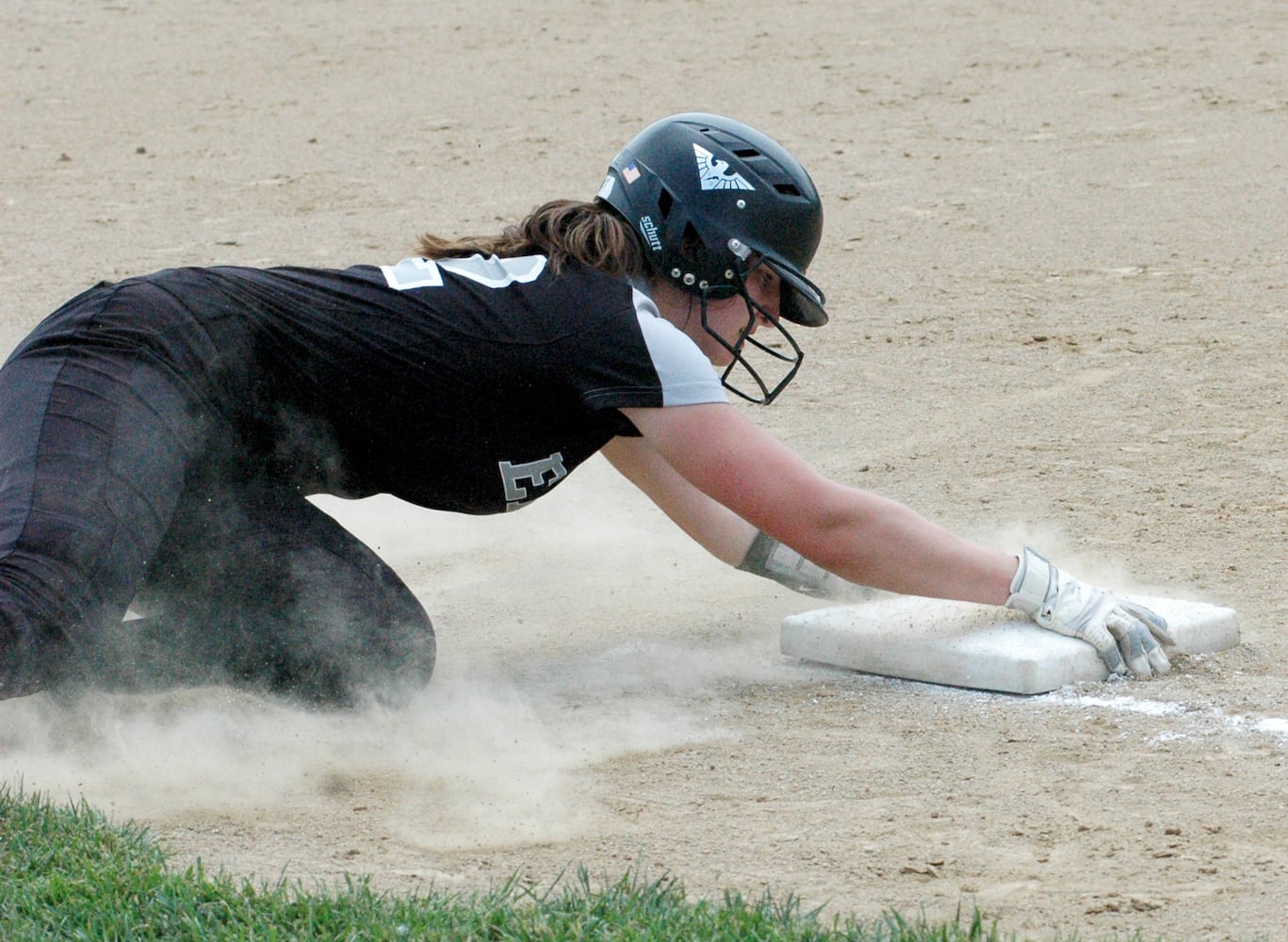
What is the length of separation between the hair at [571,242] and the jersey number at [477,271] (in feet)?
0.12

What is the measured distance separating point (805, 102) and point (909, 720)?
7309 mm

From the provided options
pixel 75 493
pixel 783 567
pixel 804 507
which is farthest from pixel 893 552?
pixel 75 493

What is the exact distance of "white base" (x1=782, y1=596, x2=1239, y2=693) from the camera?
3.66m

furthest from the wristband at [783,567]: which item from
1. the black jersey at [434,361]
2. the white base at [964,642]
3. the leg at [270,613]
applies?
the leg at [270,613]

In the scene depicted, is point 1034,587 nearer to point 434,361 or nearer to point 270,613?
point 434,361

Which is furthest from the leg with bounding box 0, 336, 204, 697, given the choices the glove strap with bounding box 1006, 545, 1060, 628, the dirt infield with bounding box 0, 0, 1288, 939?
the glove strap with bounding box 1006, 545, 1060, 628

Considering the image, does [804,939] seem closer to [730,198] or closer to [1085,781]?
[1085,781]

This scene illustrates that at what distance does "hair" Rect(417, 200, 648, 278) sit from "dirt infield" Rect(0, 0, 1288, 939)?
928 millimetres

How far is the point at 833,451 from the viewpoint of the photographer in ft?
18.2

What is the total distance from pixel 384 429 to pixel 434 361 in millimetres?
172

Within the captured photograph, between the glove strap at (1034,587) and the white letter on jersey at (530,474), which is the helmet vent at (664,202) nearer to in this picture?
the white letter on jersey at (530,474)

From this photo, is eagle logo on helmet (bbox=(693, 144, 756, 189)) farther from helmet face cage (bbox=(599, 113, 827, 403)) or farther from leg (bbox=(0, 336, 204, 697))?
leg (bbox=(0, 336, 204, 697))

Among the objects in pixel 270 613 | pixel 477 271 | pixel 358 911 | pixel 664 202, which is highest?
pixel 664 202

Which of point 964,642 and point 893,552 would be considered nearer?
point 893,552
